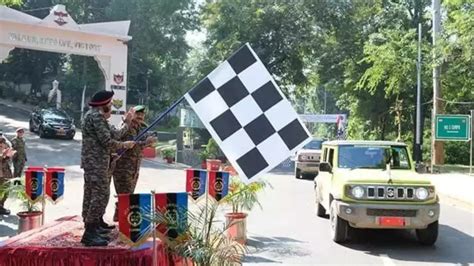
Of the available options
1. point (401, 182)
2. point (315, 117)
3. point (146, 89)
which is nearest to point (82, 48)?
point (401, 182)

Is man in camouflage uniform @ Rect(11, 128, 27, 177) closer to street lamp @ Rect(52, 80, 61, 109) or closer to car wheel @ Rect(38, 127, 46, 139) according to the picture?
car wheel @ Rect(38, 127, 46, 139)

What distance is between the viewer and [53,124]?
2711cm

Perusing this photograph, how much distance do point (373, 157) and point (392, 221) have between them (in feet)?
4.76

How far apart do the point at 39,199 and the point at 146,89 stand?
127 ft

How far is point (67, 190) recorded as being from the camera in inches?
547

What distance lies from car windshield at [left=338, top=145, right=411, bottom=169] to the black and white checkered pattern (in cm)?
453

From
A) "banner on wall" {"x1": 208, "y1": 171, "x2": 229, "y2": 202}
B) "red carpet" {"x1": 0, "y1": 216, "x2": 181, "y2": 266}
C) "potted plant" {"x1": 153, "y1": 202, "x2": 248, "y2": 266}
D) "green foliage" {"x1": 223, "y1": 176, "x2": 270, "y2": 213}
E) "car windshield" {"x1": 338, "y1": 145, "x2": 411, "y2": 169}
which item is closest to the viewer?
"potted plant" {"x1": 153, "y1": 202, "x2": 248, "y2": 266}

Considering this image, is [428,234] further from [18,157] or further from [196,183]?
[18,157]

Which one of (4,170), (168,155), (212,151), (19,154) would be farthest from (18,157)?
(212,151)

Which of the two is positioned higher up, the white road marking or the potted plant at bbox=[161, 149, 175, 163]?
the potted plant at bbox=[161, 149, 175, 163]

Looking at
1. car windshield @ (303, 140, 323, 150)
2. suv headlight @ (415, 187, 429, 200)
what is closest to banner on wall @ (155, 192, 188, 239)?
suv headlight @ (415, 187, 429, 200)

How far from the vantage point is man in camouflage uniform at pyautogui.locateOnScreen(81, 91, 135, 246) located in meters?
4.74

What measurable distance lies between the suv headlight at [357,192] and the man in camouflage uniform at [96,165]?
4046 mm

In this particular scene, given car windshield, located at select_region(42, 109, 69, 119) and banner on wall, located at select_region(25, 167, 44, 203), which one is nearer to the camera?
banner on wall, located at select_region(25, 167, 44, 203)
